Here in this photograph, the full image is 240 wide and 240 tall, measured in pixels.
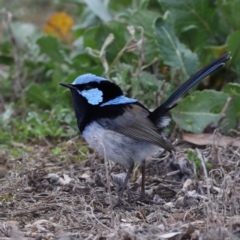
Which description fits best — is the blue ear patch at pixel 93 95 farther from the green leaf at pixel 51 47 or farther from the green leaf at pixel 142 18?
the green leaf at pixel 51 47

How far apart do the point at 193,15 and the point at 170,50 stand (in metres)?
0.63

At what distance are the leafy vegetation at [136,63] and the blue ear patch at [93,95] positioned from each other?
46.1 inches

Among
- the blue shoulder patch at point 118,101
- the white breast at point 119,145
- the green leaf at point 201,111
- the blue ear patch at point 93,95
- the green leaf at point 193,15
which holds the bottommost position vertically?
the green leaf at point 201,111

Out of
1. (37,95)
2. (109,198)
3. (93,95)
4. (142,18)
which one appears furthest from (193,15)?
(109,198)

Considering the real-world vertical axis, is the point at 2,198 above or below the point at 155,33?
below

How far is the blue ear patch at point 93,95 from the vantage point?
178 inches

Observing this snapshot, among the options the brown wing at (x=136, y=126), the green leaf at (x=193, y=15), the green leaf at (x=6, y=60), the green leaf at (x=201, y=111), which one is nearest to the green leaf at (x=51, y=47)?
the green leaf at (x=6, y=60)

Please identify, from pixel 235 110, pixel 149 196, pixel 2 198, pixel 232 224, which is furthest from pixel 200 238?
pixel 235 110

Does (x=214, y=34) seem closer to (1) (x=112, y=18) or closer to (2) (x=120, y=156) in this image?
(1) (x=112, y=18)

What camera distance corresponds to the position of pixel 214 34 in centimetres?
644

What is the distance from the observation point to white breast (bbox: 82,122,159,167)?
4.37 meters

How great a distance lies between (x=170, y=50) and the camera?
Answer: 5.86m

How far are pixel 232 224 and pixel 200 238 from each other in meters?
0.26

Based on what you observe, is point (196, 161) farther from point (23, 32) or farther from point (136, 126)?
point (23, 32)
